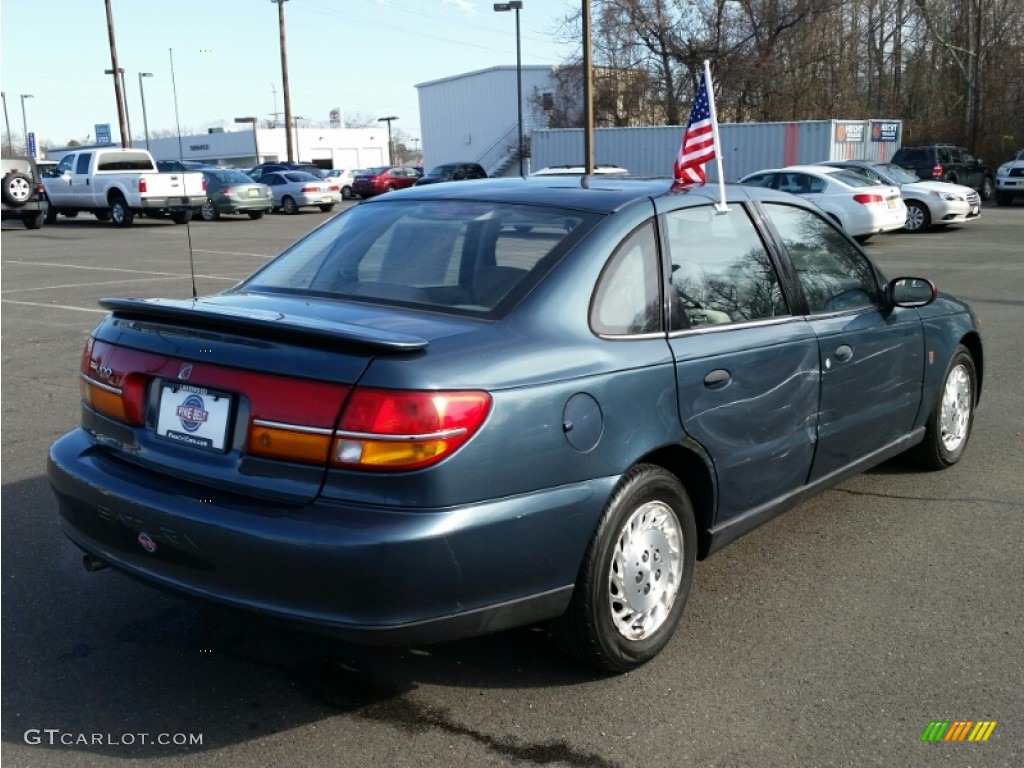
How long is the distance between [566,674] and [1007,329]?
26.9 ft

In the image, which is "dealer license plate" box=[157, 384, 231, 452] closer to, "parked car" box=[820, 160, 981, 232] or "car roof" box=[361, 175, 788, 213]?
"car roof" box=[361, 175, 788, 213]

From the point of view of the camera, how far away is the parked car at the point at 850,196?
19219 millimetres

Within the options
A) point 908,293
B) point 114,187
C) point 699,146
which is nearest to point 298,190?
point 114,187

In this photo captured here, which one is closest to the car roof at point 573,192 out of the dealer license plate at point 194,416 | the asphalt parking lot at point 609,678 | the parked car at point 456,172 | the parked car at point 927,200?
the dealer license plate at point 194,416

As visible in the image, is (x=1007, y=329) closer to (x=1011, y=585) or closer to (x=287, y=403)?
(x=1011, y=585)

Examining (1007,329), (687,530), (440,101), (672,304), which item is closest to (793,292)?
(672,304)

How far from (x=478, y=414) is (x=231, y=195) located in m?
29.2

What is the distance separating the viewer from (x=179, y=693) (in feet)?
10.9

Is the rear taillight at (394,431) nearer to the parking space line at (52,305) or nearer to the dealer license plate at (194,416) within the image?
the dealer license plate at (194,416)

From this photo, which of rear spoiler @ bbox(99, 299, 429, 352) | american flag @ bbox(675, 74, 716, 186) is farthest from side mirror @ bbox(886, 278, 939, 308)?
rear spoiler @ bbox(99, 299, 429, 352)

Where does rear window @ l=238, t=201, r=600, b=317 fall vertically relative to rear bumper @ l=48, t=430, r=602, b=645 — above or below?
above

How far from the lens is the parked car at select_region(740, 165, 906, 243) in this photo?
19.2 m

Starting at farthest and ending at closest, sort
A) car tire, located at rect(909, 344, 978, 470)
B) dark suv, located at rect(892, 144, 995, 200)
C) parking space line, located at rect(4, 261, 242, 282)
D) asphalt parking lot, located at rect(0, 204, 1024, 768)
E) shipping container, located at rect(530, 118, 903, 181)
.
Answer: shipping container, located at rect(530, 118, 903, 181) < dark suv, located at rect(892, 144, 995, 200) < parking space line, located at rect(4, 261, 242, 282) < car tire, located at rect(909, 344, 978, 470) < asphalt parking lot, located at rect(0, 204, 1024, 768)

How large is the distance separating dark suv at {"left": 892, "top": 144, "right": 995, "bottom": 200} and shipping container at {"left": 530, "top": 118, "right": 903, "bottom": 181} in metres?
1.92
